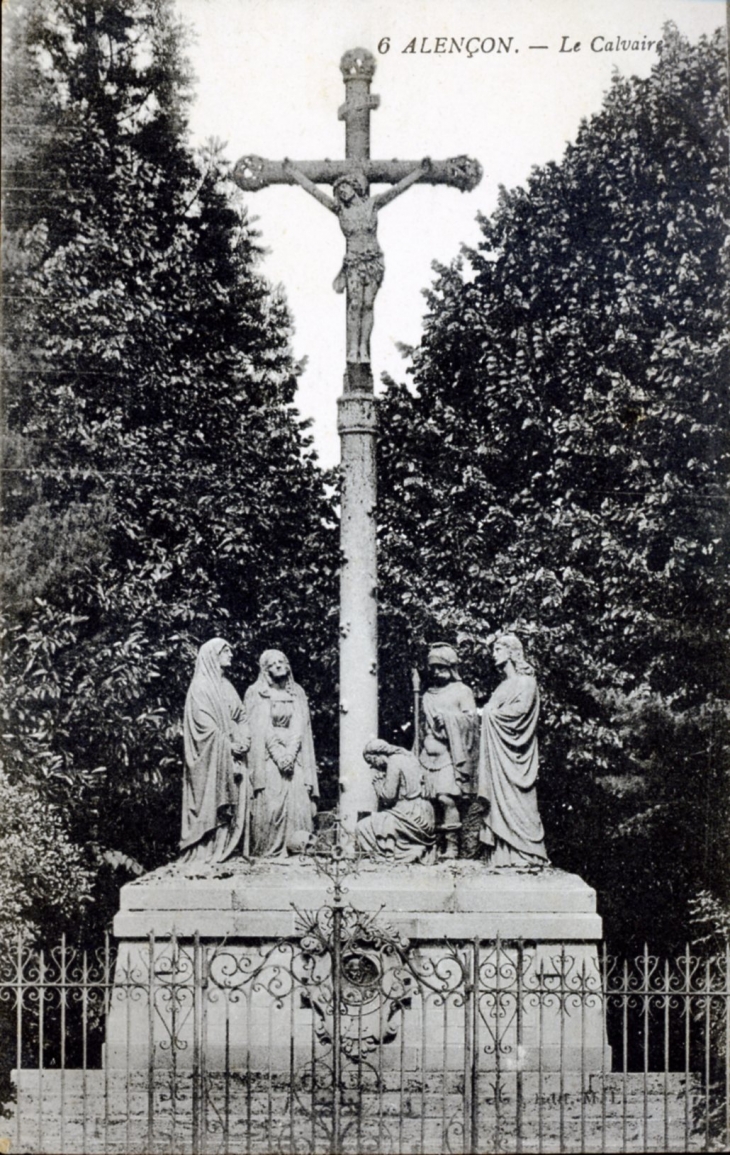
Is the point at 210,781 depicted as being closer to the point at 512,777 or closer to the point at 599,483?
the point at 512,777

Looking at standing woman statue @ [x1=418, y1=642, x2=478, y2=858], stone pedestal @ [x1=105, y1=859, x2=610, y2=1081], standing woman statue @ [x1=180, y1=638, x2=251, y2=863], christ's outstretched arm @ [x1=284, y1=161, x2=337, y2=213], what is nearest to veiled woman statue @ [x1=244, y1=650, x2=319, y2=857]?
standing woman statue @ [x1=180, y1=638, x2=251, y2=863]

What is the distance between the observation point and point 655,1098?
9.84m

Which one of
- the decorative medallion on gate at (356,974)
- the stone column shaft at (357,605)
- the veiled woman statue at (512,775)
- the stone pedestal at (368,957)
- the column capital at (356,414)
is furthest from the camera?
the column capital at (356,414)

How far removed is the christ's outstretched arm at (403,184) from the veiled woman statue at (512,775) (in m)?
4.24

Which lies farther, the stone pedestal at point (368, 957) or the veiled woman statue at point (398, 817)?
the veiled woman statue at point (398, 817)

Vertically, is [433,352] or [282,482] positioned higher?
[433,352]

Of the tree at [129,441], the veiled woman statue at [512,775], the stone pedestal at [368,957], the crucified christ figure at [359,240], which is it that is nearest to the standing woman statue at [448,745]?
the veiled woman statue at [512,775]

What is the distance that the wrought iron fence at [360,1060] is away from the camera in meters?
8.80

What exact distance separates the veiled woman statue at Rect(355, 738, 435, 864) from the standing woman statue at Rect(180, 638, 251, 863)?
1.02 metres

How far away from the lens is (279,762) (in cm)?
1199

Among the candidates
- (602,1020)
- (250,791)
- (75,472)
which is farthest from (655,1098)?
(75,472)

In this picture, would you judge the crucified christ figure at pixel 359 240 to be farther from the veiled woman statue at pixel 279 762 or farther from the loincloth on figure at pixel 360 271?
the veiled woman statue at pixel 279 762

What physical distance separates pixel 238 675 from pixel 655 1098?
682 cm

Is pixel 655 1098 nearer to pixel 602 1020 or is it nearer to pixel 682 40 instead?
pixel 602 1020
